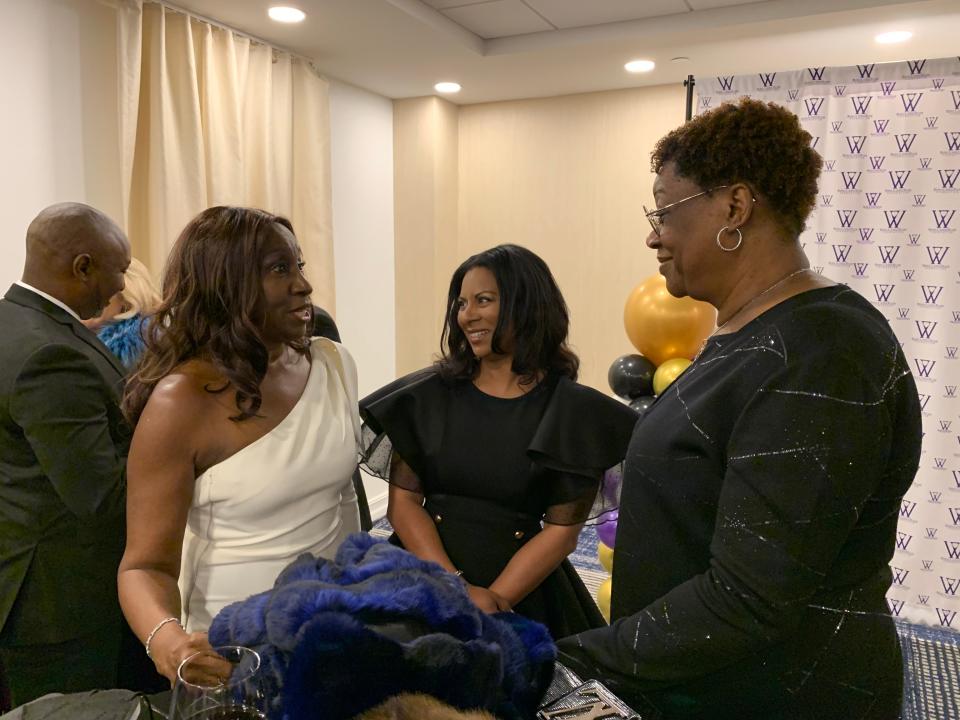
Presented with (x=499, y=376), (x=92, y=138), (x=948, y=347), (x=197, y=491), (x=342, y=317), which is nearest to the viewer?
(x=197, y=491)

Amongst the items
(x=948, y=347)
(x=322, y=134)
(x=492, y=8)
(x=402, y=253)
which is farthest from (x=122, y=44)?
(x=948, y=347)

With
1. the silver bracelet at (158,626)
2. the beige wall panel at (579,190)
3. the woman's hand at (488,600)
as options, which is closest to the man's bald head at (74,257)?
the silver bracelet at (158,626)

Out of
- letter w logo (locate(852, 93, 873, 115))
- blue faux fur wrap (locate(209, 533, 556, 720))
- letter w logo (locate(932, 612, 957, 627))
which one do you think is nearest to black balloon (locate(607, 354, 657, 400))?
letter w logo (locate(852, 93, 873, 115))

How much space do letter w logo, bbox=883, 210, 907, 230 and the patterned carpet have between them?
1722 mm

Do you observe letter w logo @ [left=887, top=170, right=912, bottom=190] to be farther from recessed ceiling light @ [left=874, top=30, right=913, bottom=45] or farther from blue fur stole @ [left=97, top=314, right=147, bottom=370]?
blue fur stole @ [left=97, top=314, right=147, bottom=370]

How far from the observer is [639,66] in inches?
162

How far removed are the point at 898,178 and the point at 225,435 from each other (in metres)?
3.07

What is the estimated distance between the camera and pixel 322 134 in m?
4.09

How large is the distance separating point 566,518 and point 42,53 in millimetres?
2576

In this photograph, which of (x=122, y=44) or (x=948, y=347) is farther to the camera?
(x=948, y=347)

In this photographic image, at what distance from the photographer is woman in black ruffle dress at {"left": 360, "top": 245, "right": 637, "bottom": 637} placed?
171 centimetres

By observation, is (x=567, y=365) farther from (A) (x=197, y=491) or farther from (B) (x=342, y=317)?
(B) (x=342, y=317)

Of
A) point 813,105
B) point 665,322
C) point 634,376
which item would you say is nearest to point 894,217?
point 813,105

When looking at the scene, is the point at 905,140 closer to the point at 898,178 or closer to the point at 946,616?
the point at 898,178
